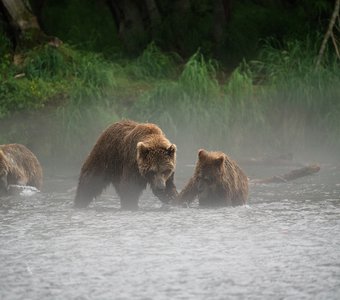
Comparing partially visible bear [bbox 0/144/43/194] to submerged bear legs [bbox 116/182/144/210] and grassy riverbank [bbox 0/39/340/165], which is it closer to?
grassy riverbank [bbox 0/39/340/165]

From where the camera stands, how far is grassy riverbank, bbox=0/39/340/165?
45.0 feet

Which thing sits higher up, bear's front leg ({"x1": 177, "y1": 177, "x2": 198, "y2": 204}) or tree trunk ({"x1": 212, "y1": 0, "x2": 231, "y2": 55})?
tree trunk ({"x1": 212, "y1": 0, "x2": 231, "y2": 55})

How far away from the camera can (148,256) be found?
725 cm

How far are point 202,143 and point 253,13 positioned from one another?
462cm

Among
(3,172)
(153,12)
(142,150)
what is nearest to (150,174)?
(142,150)

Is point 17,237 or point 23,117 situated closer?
point 17,237

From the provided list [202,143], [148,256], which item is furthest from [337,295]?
[202,143]

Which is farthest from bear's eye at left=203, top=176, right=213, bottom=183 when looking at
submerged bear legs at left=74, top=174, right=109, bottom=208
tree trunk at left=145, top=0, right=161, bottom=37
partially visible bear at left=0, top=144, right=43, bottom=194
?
tree trunk at left=145, top=0, right=161, bottom=37

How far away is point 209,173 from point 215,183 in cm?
12

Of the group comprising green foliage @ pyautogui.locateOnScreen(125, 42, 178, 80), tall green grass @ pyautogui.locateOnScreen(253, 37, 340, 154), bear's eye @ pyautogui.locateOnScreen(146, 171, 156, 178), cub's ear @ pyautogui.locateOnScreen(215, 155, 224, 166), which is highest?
green foliage @ pyautogui.locateOnScreen(125, 42, 178, 80)

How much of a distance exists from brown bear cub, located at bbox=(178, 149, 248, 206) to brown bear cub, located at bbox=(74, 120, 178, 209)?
0.28 m

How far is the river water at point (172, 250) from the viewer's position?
632cm

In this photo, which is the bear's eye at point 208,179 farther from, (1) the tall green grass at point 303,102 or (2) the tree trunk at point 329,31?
(2) the tree trunk at point 329,31

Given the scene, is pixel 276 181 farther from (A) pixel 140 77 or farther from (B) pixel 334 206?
(A) pixel 140 77
